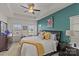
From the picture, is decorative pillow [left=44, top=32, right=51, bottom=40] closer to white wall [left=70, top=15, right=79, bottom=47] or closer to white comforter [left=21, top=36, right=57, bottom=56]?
white comforter [left=21, top=36, right=57, bottom=56]

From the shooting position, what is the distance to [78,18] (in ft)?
5.32

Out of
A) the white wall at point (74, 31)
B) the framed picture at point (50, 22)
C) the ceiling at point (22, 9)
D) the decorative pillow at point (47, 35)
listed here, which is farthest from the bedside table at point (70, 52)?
the ceiling at point (22, 9)

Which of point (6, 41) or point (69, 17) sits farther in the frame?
point (6, 41)

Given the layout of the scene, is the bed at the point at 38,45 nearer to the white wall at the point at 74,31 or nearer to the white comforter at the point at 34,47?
the white comforter at the point at 34,47

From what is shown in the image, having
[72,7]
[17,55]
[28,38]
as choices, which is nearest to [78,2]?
[72,7]

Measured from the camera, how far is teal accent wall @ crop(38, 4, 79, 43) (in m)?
1.62

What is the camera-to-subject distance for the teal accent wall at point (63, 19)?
5.33 feet

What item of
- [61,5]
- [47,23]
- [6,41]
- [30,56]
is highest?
[61,5]

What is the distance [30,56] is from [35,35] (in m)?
0.31

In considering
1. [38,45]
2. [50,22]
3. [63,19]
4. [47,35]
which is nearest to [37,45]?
[38,45]

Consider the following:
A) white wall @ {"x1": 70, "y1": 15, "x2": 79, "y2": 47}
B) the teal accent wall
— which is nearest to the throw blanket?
the teal accent wall

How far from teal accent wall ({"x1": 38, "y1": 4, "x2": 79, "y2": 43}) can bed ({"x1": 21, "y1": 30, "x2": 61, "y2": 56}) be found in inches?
3.1

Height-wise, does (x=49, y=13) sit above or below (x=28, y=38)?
above

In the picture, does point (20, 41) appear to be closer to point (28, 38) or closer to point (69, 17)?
point (28, 38)
